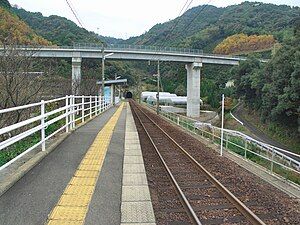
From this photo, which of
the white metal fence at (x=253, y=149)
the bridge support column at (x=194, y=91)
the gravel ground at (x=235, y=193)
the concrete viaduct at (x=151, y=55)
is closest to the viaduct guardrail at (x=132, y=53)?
the concrete viaduct at (x=151, y=55)

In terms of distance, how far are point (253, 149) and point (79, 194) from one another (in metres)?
13.6

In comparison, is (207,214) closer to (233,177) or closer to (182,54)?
(233,177)

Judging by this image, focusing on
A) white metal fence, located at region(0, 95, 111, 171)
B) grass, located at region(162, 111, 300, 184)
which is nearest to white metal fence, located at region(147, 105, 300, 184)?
grass, located at region(162, 111, 300, 184)

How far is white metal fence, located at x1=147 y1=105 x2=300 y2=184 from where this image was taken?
35.5 feet

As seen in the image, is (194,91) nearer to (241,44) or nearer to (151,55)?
(151,55)

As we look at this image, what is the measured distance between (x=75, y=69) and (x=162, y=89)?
73.0m

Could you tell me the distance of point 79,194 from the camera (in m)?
6.08

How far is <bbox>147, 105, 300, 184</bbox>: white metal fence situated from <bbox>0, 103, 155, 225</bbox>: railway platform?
174 inches

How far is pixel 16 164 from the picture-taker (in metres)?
7.64

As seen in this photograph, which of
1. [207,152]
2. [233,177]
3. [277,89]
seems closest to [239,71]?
[277,89]

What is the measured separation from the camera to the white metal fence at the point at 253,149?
10.8 m

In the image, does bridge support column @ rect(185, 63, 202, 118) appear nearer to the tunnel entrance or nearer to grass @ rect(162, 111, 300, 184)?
grass @ rect(162, 111, 300, 184)

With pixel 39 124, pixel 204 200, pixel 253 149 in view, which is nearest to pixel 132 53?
pixel 253 149

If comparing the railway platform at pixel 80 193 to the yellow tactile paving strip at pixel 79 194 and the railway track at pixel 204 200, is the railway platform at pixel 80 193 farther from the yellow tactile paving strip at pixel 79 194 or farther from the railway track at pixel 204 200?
the railway track at pixel 204 200
